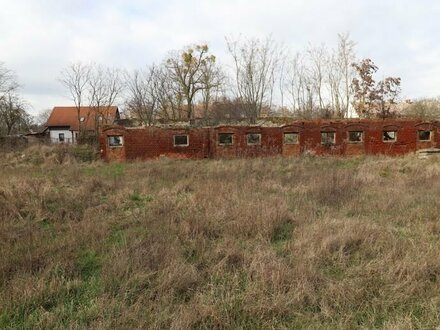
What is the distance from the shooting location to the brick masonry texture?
71.6 feet

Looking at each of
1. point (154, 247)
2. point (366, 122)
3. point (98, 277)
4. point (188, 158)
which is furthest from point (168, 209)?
point (366, 122)

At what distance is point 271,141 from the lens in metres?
22.4

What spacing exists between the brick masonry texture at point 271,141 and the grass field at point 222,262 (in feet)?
43.4

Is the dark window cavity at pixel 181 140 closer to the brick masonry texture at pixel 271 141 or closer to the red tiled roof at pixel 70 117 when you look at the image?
the brick masonry texture at pixel 271 141

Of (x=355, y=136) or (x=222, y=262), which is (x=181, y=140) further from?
(x=222, y=262)

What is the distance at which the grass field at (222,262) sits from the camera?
136 inches

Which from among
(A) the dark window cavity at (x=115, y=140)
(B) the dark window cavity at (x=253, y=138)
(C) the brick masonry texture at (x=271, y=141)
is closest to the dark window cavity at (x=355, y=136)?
(C) the brick masonry texture at (x=271, y=141)

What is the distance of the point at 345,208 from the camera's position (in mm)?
7441

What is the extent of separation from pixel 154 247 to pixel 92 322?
1777 mm

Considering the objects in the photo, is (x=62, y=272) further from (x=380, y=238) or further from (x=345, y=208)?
(x=345, y=208)

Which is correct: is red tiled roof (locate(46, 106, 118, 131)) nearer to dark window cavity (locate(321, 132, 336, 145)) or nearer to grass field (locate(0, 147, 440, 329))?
dark window cavity (locate(321, 132, 336, 145))

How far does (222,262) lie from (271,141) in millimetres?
18283

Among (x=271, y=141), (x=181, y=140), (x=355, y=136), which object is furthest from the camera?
(x=355, y=136)

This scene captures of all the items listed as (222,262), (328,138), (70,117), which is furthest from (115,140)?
(70,117)
